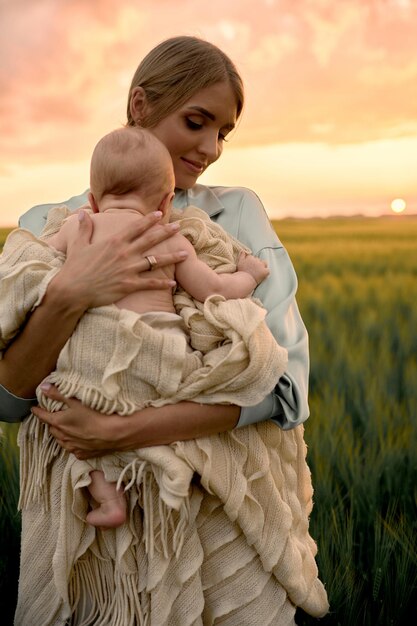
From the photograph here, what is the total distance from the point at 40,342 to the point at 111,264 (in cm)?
21

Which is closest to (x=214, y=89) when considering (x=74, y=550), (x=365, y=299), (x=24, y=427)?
(x=24, y=427)

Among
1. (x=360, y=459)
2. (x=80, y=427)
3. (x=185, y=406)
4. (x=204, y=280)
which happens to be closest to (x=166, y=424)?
(x=185, y=406)

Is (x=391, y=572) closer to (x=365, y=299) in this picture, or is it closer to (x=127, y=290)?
(x=127, y=290)

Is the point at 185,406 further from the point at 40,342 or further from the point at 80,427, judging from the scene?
the point at 40,342

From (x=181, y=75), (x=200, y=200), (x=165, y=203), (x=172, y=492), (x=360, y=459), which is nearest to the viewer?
(x=172, y=492)

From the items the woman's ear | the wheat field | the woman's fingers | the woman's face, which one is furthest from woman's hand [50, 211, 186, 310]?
the wheat field

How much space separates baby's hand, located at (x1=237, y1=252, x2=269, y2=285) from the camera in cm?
164

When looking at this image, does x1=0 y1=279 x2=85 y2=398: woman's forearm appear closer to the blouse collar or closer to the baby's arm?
the baby's arm

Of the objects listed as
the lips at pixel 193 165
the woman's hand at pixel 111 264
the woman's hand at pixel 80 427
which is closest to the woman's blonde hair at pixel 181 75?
the lips at pixel 193 165

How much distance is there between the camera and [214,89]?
5.82 feet

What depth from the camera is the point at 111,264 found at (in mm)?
1536

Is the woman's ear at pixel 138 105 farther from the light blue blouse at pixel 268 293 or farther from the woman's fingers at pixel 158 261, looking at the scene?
the woman's fingers at pixel 158 261

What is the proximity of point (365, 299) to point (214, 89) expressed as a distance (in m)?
3.20

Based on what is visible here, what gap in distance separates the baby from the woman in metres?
0.04
